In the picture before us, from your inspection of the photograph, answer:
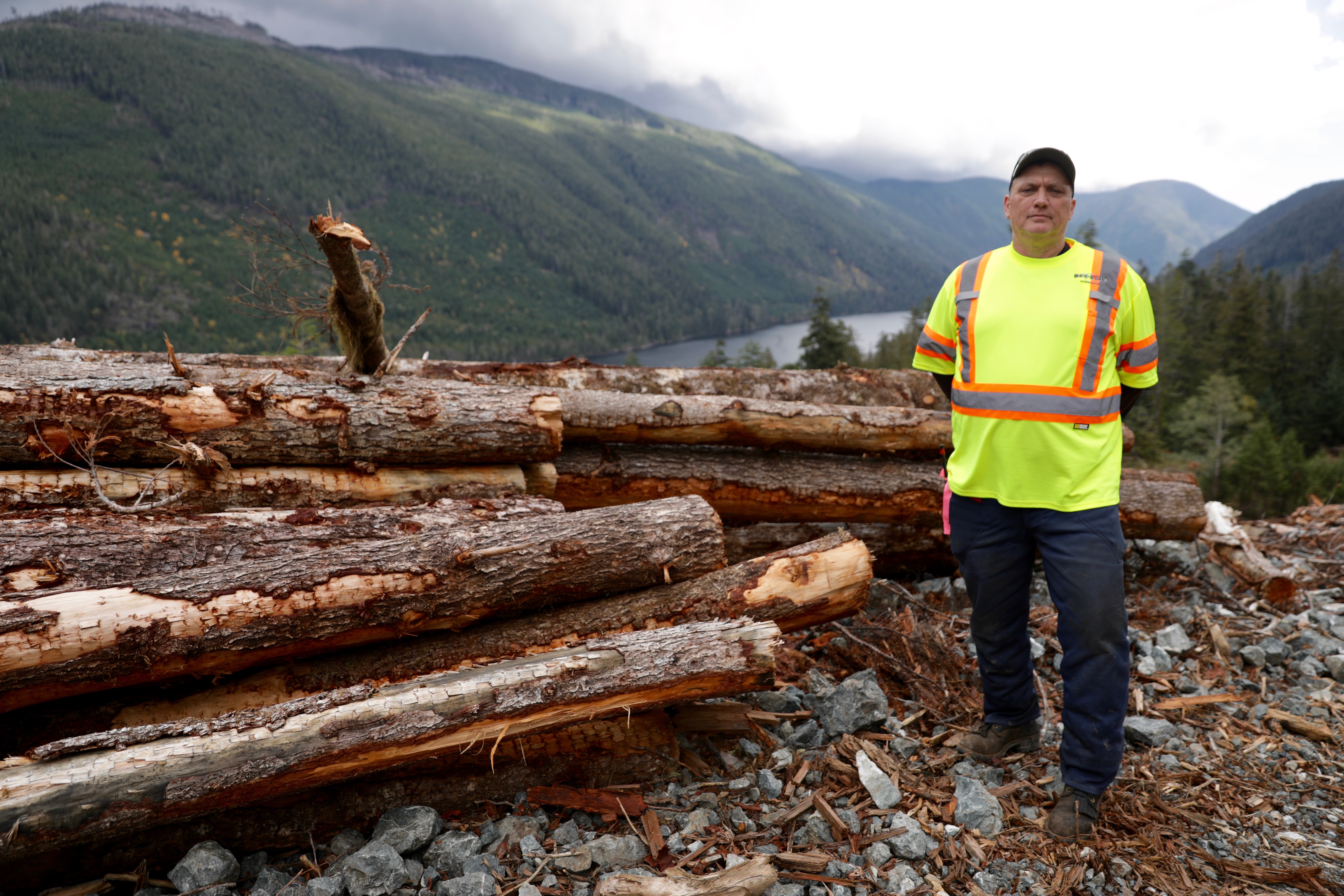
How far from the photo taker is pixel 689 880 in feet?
7.59

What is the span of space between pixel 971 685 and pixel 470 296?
137867 mm

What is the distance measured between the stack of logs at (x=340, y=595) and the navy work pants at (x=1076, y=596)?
769mm

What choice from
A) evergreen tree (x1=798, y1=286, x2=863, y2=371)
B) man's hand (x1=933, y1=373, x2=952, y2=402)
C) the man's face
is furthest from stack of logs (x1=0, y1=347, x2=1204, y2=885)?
evergreen tree (x1=798, y1=286, x2=863, y2=371)

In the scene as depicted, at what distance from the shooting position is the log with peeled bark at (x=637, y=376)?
5012 mm

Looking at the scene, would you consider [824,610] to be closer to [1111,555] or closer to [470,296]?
[1111,555]

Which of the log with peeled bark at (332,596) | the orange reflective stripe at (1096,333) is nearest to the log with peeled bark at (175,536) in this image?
the log with peeled bark at (332,596)

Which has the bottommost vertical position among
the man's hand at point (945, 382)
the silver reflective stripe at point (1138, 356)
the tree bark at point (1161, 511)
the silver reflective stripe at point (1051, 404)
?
the tree bark at point (1161, 511)

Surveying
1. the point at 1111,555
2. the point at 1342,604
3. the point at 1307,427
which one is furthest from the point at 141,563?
the point at 1307,427

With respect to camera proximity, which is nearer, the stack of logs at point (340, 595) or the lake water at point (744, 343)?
the stack of logs at point (340, 595)

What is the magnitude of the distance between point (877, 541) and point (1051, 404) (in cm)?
279

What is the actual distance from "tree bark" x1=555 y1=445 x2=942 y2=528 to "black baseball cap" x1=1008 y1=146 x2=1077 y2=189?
2.74 m

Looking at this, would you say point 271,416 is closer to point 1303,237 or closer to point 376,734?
point 376,734

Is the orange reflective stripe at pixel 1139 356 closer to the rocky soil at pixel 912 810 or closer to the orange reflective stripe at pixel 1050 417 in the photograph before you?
the orange reflective stripe at pixel 1050 417

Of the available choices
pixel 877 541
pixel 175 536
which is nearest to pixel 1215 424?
pixel 877 541
